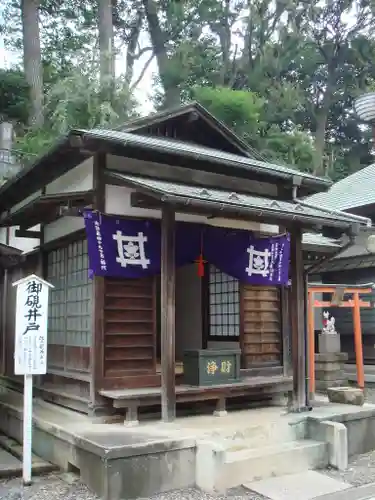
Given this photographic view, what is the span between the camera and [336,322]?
16.9 metres

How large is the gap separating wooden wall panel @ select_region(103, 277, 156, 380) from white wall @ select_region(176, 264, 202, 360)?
2.61 m

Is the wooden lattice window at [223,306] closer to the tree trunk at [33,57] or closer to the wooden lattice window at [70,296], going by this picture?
the wooden lattice window at [70,296]

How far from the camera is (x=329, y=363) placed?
546 inches

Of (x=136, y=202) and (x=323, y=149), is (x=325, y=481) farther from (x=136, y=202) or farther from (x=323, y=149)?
(x=323, y=149)

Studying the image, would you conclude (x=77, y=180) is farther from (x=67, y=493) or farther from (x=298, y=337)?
(x=67, y=493)

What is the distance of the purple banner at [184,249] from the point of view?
7.85 metres

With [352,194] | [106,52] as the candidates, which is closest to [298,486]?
[352,194]

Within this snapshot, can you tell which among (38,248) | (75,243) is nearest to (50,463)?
(75,243)

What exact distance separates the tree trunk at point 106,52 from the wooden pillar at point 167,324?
1571 centimetres

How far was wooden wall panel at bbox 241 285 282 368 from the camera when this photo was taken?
9586mm

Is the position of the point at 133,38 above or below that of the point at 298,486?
above

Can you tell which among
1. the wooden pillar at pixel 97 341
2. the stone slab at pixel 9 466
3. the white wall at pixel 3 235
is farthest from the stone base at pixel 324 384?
the white wall at pixel 3 235

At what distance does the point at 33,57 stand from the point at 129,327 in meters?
20.4

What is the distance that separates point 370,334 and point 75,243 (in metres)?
10.3
